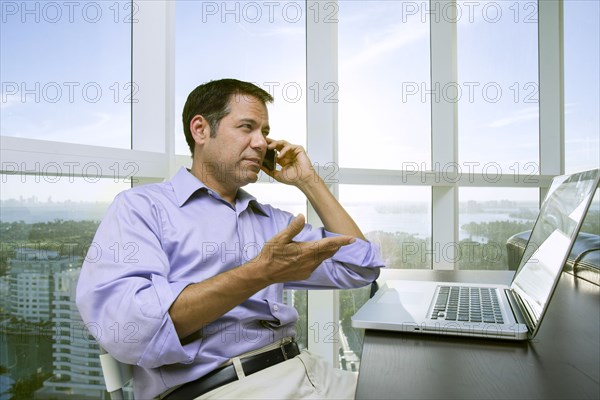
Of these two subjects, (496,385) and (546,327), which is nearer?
(496,385)

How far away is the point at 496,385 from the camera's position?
0.62 meters

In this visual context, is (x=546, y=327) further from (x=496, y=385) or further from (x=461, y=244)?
(x=461, y=244)

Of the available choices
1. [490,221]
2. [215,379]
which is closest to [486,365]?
[215,379]

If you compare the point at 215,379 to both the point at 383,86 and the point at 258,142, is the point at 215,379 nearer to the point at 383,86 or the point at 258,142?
the point at 258,142

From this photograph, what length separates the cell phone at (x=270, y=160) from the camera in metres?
1.56

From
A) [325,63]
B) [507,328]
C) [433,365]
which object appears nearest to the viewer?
[433,365]

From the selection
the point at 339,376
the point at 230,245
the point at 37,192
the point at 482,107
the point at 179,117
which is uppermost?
the point at 482,107

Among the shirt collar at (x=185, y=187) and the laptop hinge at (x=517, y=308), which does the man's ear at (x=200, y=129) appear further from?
the laptop hinge at (x=517, y=308)

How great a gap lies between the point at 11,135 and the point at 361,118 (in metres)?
1.61

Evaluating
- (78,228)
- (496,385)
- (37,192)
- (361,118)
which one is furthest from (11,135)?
(361,118)

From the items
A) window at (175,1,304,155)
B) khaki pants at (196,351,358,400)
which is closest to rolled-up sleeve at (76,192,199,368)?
khaki pants at (196,351,358,400)

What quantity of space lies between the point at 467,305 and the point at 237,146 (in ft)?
2.54

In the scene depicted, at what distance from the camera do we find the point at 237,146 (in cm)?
133

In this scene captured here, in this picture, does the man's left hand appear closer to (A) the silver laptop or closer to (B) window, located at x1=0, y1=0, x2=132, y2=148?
(A) the silver laptop
